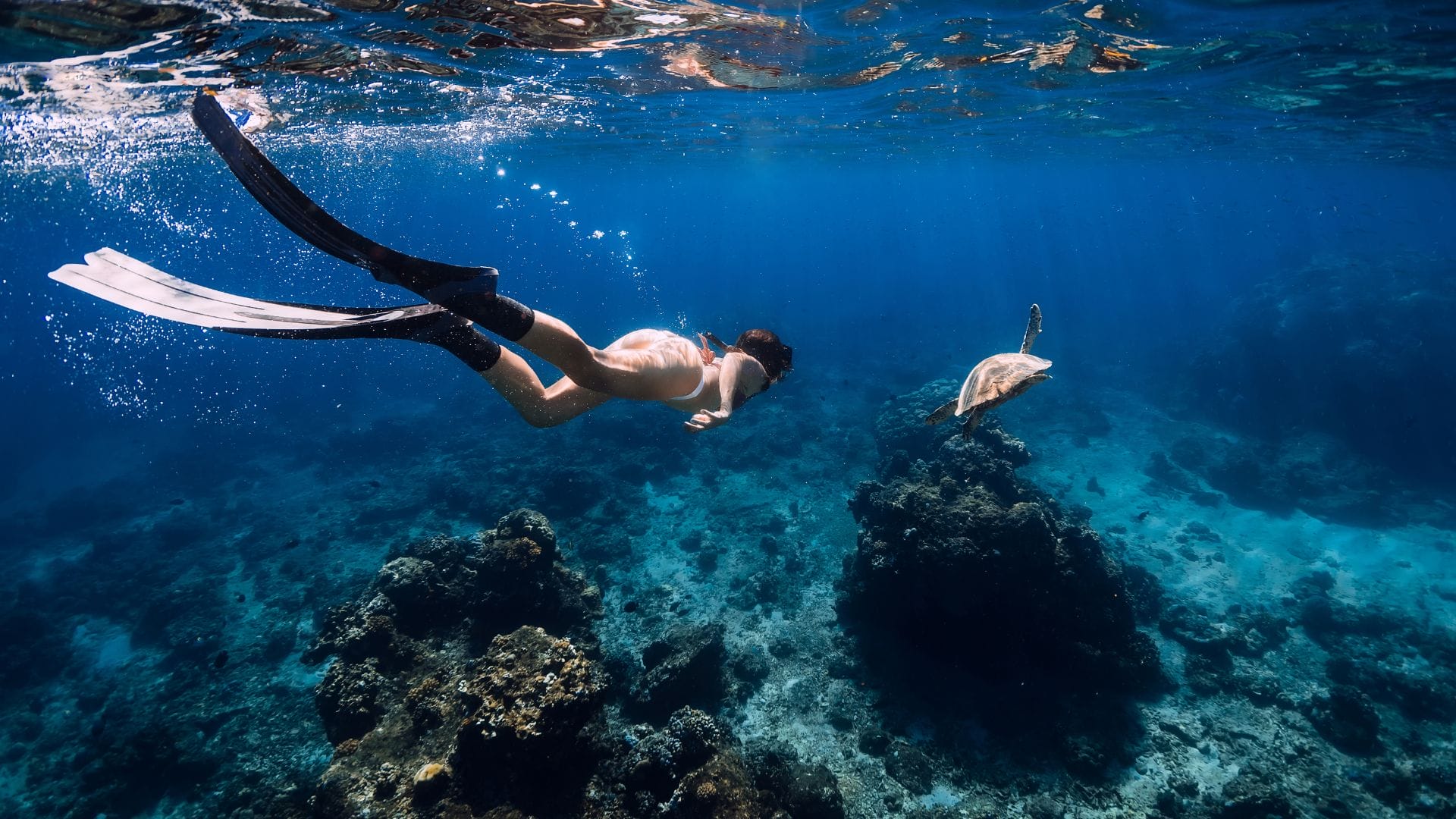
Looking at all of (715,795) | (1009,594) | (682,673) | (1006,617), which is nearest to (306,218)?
(715,795)

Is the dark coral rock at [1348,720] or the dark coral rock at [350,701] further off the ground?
the dark coral rock at [350,701]

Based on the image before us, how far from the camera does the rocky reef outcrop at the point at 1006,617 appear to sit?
29.1 feet

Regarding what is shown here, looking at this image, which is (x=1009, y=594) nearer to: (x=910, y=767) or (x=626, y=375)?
(x=910, y=767)

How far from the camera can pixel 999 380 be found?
5875 millimetres

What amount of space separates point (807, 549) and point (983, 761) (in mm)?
6242

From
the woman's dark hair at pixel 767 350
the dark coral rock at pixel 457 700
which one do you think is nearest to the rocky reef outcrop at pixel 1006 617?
the woman's dark hair at pixel 767 350

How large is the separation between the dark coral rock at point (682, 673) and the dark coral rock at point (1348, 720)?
9.85 m

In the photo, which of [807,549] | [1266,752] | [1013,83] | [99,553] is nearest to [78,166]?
[99,553]

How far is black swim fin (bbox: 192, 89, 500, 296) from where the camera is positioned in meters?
3.80

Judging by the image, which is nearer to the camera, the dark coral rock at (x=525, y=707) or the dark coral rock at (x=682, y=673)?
the dark coral rock at (x=525, y=707)

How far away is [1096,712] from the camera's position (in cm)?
859

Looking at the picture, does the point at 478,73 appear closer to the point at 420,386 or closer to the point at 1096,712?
the point at 1096,712

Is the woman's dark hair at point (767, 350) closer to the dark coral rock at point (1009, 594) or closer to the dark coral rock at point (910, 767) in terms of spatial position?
the dark coral rock at point (1009, 594)

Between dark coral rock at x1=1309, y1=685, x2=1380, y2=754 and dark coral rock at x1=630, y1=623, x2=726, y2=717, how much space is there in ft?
32.3
